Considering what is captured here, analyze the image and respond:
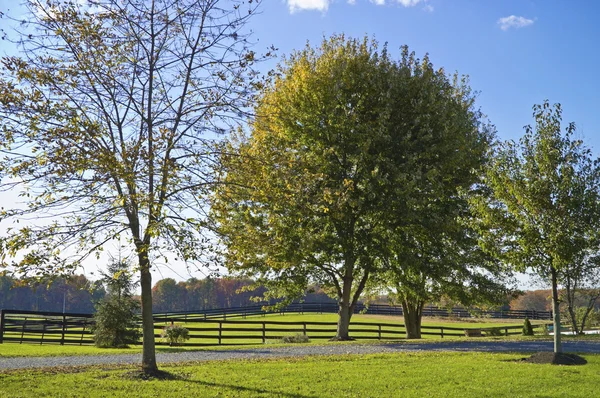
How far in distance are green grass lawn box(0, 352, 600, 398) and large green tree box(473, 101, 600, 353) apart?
10.2ft

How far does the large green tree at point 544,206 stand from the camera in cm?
1559

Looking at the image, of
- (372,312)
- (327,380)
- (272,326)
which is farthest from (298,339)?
(372,312)

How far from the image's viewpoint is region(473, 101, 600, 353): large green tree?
51.2 ft

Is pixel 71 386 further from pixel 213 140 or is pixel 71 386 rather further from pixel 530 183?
pixel 530 183

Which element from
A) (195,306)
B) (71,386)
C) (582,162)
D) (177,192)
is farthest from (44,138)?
(195,306)

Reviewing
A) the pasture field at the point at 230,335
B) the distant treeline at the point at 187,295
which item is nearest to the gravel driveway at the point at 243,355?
the pasture field at the point at 230,335

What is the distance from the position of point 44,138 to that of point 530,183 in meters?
13.2

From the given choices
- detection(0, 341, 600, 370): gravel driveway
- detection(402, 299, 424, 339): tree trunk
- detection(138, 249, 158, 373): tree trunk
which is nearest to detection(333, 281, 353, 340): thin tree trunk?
detection(0, 341, 600, 370): gravel driveway

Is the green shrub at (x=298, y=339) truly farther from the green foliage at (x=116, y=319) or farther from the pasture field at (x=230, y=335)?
the green foliage at (x=116, y=319)

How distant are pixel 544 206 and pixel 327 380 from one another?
27.8 ft

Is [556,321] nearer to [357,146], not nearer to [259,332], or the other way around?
[357,146]

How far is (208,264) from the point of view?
13023 millimetres

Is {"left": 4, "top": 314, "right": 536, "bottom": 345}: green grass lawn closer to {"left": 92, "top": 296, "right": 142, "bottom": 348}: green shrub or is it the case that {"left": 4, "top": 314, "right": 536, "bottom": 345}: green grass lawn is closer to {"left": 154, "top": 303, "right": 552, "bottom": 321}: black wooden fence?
{"left": 154, "top": 303, "right": 552, "bottom": 321}: black wooden fence

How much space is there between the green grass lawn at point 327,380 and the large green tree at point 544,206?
3.10 meters
